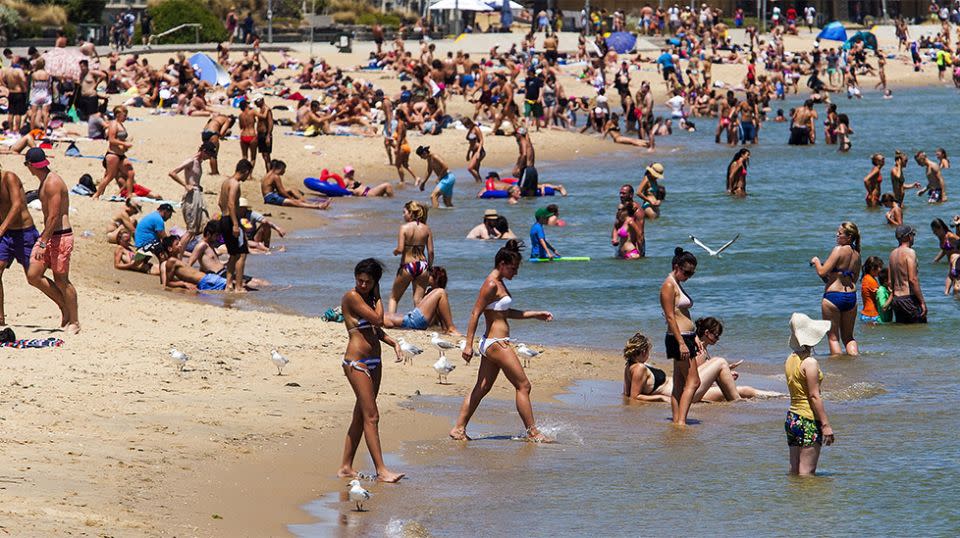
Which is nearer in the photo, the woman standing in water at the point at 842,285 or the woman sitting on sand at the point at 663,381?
the woman sitting on sand at the point at 663,381

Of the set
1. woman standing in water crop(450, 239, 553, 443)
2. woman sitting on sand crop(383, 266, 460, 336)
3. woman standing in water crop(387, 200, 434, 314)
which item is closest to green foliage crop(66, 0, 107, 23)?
woman standing in water crop(387, 200, 434, 314)

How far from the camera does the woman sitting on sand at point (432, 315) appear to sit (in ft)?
47.6

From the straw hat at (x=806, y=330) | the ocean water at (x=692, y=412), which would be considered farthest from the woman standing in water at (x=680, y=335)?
the straw hat at (x=806, y=330)

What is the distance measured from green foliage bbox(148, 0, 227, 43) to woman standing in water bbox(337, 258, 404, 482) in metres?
49.0

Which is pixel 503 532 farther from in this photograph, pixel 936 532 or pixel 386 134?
pixel 386 134

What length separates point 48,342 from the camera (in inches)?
462

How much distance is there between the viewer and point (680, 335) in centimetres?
1070

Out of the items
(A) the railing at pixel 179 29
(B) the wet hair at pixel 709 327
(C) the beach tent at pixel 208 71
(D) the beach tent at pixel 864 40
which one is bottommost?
(B) the wet hair at pixel 709 327

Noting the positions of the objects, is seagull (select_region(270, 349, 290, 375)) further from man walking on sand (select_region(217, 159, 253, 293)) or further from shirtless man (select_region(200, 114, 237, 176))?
shirtless man (select_region(200, 114, 237, 176))

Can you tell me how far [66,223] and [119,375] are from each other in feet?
5.32

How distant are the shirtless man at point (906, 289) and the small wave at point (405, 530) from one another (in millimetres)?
8200

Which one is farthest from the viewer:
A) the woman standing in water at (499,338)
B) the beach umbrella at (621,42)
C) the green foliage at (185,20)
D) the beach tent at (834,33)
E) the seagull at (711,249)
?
the beach tent at (834,33)

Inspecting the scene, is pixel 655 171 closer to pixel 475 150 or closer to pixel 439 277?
pixel 475 150

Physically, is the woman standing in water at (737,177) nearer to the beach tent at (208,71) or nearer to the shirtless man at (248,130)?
the shirtless man at (248,130)
